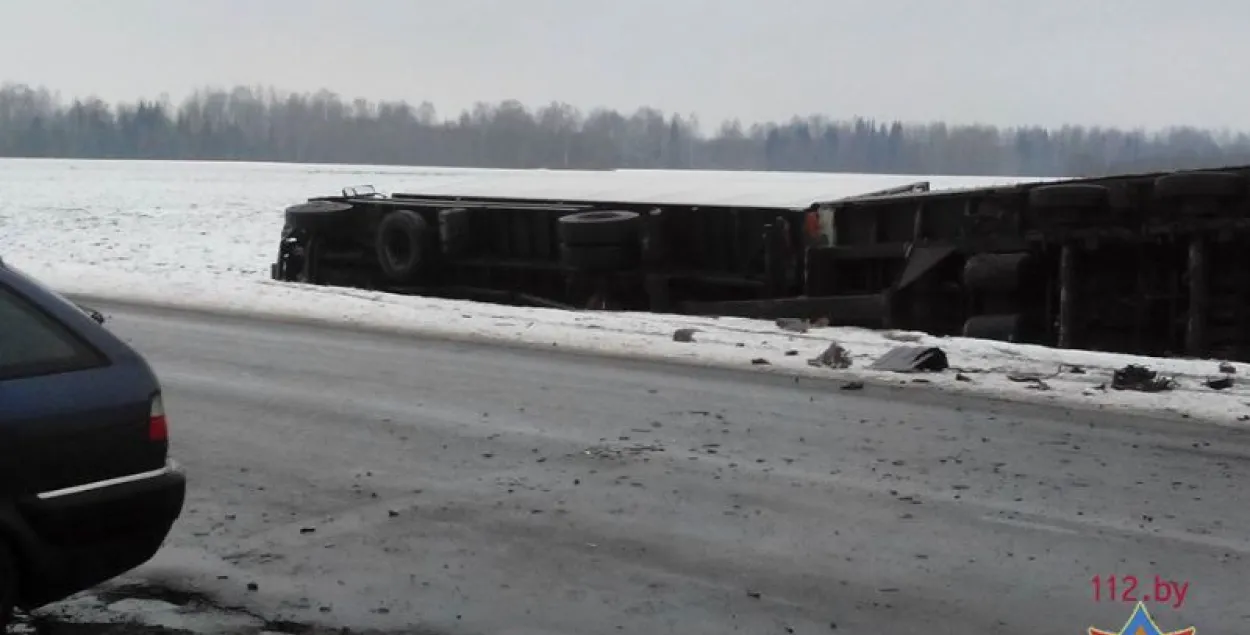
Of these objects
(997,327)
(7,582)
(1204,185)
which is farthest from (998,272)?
(7,582)

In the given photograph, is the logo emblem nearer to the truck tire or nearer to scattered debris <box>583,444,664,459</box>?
scattered debris <box>583,444,664,459</box>

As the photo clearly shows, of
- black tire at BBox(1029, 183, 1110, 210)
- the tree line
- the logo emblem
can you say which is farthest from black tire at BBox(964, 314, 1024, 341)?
the tree line

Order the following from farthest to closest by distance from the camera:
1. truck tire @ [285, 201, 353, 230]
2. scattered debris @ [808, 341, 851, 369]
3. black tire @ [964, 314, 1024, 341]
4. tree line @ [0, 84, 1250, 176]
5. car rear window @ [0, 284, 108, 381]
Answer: tree line @ [0, 84, 1250, 176], truck tire @ [285, 201, 353, 230], black tire @ [964, 314, 1024, 341], scattered debris @ [808, 341, 851, 369], car rear window @ [0, 284, 108, 381]

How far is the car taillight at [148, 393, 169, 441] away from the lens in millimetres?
5082

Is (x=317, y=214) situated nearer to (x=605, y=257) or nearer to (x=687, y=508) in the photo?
(x=605, y=257)

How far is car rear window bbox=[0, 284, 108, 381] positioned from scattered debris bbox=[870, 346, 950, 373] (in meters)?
7.54

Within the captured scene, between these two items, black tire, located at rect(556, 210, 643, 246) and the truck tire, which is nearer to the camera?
black tire, located at rect(556, 210, 643, 246)

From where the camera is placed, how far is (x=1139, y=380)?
10.4 meters

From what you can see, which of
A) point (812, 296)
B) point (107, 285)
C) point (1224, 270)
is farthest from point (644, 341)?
point (107, 285)

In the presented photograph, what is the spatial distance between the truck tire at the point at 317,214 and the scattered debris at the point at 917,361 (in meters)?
10.6

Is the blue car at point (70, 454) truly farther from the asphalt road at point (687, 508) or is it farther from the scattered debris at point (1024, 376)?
the scattered debris at point (1024, 376)

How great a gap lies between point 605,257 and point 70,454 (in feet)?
40.7

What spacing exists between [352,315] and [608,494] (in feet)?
30.3

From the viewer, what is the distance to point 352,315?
15.7m
